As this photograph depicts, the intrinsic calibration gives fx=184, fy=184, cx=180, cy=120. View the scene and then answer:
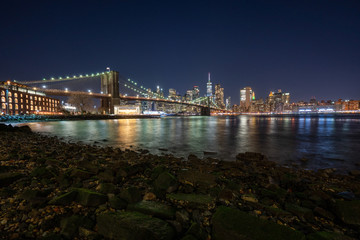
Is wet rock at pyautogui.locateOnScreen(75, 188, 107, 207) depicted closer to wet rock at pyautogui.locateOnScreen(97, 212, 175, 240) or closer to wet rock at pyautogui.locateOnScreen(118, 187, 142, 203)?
wet rock at pyautogui.locateOnScreen(118, 187, 142, 203)

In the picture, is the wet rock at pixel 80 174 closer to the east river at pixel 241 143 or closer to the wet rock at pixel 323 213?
the wet rock at pixel 323 213

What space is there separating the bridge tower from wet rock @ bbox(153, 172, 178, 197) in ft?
232

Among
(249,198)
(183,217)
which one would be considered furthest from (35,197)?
(249,198)

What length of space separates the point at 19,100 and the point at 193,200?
93422 mm

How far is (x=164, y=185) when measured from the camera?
3369 millimetres

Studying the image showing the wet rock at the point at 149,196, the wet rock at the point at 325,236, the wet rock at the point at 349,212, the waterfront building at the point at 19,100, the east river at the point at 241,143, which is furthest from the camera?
the waterfront building at the point at 19,100

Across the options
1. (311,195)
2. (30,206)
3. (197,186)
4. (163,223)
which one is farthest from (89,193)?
(311,195)

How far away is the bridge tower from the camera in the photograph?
230ft

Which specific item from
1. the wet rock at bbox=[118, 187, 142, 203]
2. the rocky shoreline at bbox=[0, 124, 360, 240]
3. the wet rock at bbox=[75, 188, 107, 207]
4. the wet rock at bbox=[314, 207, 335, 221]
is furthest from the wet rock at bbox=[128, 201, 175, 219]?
the wet rock at bbox=[314, 207, 335, 221]

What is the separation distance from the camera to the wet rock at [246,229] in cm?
192

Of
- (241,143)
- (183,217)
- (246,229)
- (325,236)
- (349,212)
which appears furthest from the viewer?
(241,143)

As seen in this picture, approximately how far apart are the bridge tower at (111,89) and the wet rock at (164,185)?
2787 inches

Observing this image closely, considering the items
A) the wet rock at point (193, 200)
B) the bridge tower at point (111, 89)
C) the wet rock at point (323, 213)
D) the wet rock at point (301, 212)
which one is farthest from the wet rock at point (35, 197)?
the bridge tower at point (111, 89)

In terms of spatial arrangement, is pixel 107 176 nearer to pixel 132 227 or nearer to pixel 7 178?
pixel 7 178
